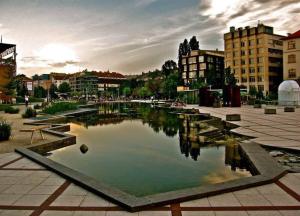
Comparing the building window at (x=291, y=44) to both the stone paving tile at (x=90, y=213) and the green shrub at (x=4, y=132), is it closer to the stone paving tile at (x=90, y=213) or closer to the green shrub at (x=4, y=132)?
the green shrub at (x=4, y=132)

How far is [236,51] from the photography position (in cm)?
8356

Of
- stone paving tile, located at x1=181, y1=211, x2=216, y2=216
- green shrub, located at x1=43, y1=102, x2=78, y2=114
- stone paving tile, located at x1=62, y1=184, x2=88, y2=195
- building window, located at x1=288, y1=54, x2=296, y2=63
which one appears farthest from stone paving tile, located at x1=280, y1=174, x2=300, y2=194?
building window, located at x1=288, y1=54, x2=296, y2=63

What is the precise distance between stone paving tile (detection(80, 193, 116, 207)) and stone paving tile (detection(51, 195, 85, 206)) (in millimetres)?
108

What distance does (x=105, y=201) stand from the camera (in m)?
6.38

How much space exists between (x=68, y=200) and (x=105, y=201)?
805 mm

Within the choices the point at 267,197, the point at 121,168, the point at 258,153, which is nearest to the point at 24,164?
Answer: the point at 121,168

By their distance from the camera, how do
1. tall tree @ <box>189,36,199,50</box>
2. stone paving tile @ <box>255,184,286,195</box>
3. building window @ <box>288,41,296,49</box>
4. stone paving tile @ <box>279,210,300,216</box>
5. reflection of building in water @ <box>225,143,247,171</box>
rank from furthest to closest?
tall tree @ <box>189,36,199,50</box> → building window @ <box>288,41,296,49</box> → reflection of building in water @ <box>225,143,247,171</box> → stone paving tile @ <box>255,184,286,195</box> → stone paving tile @ <box>279,210,300,216</box>

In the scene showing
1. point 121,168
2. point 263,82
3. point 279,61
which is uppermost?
point 279,61

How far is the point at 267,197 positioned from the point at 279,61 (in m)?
83.5

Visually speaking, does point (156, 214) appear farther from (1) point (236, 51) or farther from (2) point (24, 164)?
(1) point (236, 51)

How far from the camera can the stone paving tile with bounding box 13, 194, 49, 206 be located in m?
6.29

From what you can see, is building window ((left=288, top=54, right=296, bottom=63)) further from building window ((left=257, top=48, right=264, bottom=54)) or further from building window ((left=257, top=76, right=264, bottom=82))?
building window ((left=257, top=76, right=264, bottom=82))

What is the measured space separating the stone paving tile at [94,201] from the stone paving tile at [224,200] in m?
2.13

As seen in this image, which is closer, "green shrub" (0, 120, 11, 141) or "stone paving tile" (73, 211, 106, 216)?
"stone paving tile" (73, 211, 106, 216)
